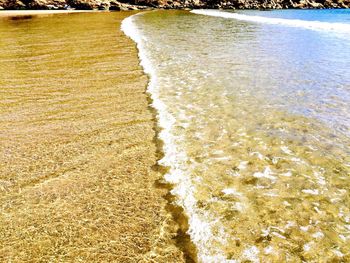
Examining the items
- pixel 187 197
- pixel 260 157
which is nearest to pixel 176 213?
pixel 187 197

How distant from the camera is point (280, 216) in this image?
3383 mm

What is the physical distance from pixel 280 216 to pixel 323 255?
0.59 metres

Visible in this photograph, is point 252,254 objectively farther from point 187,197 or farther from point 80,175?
point 80,175

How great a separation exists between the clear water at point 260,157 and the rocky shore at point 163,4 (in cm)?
4758

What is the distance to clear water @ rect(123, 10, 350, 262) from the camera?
3.08 meters

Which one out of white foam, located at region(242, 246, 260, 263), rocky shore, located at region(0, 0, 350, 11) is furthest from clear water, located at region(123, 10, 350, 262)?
rocky shore, located at region(0, 0, 350, 11)

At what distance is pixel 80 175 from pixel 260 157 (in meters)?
2.57

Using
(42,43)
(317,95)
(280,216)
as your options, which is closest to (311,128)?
(317,95)

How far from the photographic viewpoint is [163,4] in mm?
61406

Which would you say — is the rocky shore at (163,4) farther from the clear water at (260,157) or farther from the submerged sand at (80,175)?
the clear water at (260,157)

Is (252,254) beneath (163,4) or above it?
above

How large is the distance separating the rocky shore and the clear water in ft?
156

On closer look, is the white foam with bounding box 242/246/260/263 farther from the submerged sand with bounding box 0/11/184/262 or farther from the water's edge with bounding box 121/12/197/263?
the submerged sand with bounding box 0/11/184/262

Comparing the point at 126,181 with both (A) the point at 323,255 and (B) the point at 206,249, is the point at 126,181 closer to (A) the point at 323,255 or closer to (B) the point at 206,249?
(B) the point at 206,249
